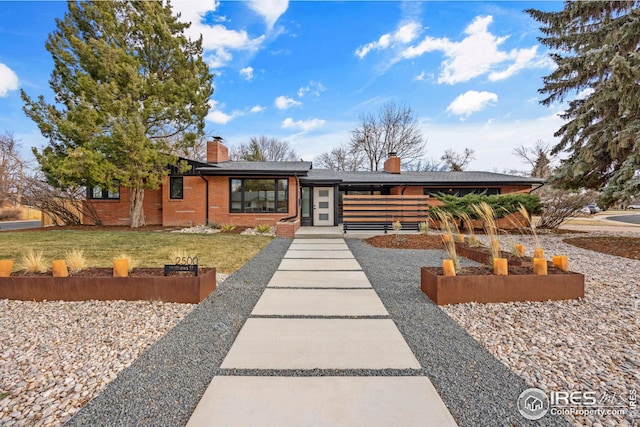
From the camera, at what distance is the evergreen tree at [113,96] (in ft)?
35.6

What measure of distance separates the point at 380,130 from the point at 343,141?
378 cm

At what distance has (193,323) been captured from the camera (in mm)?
3008

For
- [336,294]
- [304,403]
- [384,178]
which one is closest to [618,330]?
[336,294]

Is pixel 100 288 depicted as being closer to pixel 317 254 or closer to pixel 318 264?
pixel 318 264

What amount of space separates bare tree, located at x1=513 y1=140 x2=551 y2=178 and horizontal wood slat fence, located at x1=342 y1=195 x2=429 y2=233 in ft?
84.7

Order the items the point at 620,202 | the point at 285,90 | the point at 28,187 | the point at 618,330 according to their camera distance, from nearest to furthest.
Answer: the point at 618,330, the point at 620,202, the point at 28,187, the point at 285,90

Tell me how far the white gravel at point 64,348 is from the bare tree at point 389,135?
82.8 ft

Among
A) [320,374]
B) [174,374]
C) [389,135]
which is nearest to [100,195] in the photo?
[174,374]

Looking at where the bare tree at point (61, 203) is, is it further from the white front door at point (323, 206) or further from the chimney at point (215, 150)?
the white front door at point (323, 206)

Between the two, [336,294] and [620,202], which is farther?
[620,202]

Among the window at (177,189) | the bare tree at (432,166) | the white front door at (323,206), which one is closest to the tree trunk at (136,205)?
the window at (177,189)

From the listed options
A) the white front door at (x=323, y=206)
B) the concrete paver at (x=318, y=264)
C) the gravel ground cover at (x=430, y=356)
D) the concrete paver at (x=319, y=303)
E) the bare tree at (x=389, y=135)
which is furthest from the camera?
the bare tree at (x=389, y=135)

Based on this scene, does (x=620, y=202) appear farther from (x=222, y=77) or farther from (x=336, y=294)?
(x=222, y=77)

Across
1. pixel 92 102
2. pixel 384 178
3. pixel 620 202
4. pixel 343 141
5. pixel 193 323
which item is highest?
pixel 343 141
